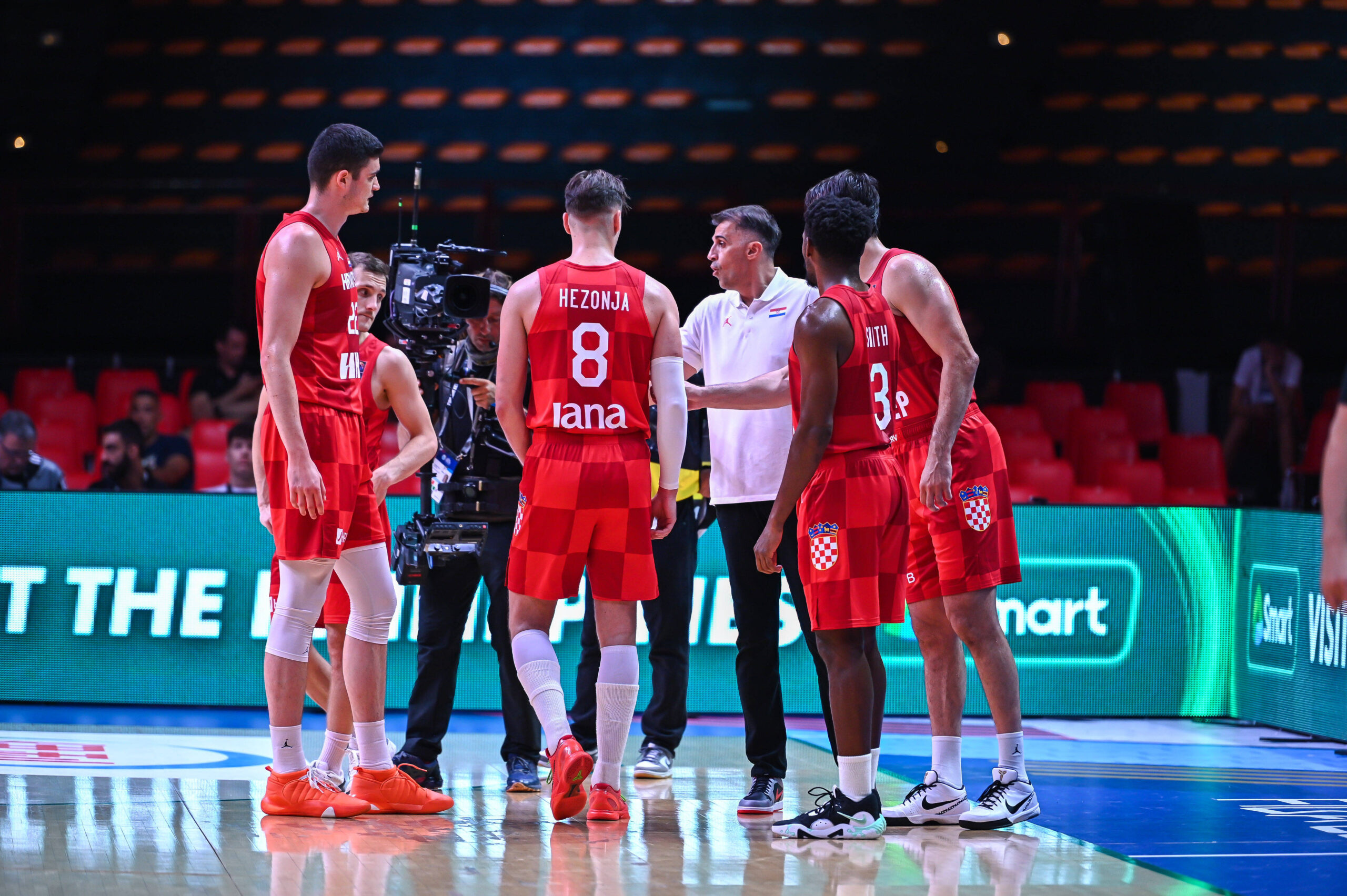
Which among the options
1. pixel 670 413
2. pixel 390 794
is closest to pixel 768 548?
pixel 670 413

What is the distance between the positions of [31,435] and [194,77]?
9.01m

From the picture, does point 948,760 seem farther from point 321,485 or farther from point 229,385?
point 229,385

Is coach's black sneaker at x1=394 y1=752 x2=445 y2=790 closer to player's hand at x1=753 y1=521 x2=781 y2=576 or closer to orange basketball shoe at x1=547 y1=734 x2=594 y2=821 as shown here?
orange basketball shoe at x1=547 y1=734 x2=594 y2=821

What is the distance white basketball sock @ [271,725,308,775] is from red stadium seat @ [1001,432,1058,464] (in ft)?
20.7

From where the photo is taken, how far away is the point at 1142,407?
1086cm

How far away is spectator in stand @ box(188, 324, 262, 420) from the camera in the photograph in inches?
397

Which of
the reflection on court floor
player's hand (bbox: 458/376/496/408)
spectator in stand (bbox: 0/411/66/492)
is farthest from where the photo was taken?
spectator in stand (bbox: 0/411/66/492)

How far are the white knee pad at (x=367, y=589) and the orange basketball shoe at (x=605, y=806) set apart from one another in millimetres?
843

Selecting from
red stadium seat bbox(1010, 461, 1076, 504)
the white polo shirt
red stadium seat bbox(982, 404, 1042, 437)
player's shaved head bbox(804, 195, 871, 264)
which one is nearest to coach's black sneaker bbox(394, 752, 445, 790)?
the white polo shirt

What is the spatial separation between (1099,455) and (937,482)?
6.00m

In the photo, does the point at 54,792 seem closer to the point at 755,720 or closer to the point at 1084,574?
the point at 755,720

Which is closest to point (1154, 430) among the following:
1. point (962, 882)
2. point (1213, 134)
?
point (1213, 134)

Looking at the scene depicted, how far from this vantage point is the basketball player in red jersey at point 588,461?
14.5 ft

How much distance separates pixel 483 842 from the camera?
4.13m
